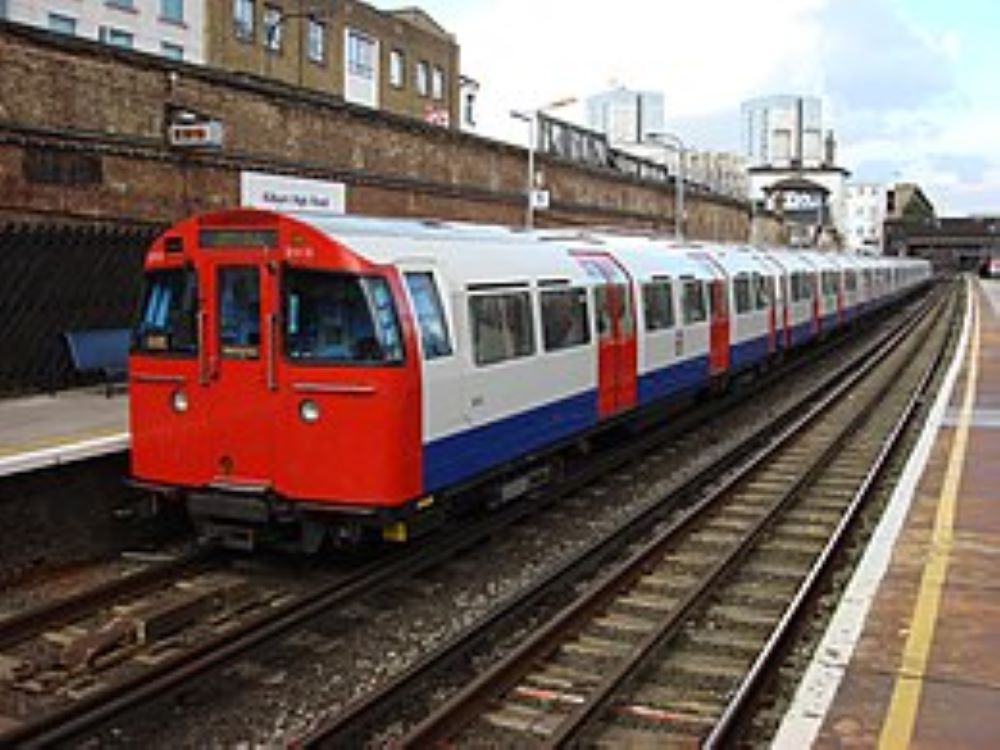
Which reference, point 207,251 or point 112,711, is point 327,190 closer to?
point 207,251

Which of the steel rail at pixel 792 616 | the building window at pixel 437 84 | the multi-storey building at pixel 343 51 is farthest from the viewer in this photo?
the building window at pixel 437 84

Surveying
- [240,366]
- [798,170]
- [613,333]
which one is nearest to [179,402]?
[240,366]

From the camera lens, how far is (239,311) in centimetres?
898

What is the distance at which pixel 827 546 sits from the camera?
10.0 m

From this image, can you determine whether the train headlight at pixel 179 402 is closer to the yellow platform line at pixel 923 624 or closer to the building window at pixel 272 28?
the yellow platform line at pixel 923 624

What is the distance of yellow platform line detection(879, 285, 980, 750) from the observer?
5680 millimetres

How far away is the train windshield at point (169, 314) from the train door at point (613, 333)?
507 centimetres

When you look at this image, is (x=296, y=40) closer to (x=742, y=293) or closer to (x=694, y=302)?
(x=742, y=293)

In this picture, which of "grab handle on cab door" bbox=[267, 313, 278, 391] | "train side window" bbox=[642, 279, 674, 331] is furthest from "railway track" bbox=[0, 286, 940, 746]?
"train side window" bbox=[642, 279, 674, 331]

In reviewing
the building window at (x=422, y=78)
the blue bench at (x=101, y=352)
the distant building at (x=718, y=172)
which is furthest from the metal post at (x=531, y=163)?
the distant building at (x=718, y=172)

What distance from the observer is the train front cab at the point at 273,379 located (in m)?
8.55

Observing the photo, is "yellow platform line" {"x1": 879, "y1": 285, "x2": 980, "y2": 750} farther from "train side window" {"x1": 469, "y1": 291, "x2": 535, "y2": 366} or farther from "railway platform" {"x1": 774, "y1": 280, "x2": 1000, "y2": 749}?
"train side window" {"x1": 469, "y1": 291, "x2": 535, "y2": 366}

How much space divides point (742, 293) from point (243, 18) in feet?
90.9

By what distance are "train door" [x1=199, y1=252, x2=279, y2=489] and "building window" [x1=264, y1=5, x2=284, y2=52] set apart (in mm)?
36289
